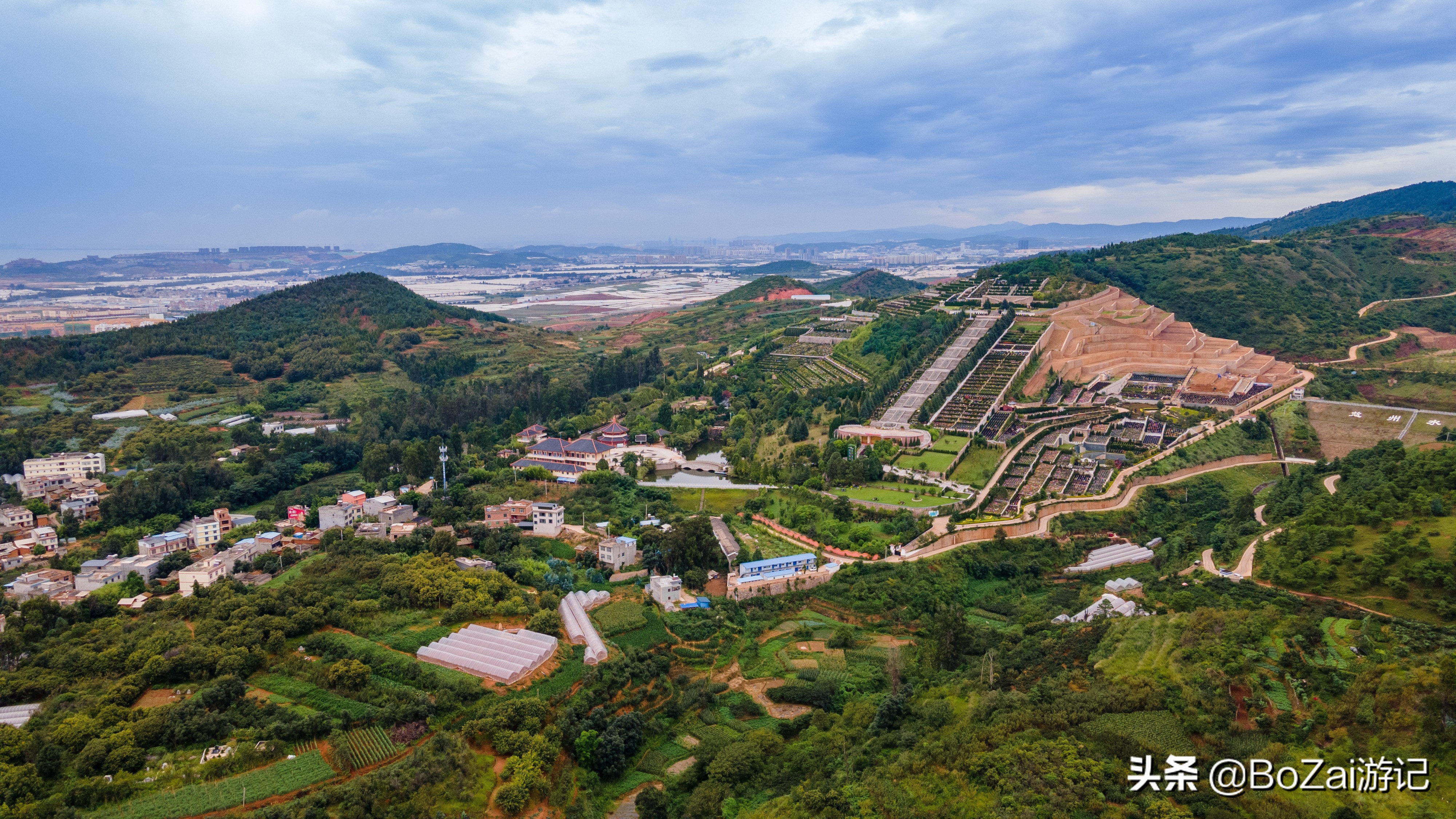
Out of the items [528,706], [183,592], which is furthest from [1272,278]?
[183,592]

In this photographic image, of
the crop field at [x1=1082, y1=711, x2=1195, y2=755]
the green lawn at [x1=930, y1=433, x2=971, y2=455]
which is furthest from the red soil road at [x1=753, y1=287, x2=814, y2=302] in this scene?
the crop field at [x1=1082, y1=711, x2=1195, y2=755]

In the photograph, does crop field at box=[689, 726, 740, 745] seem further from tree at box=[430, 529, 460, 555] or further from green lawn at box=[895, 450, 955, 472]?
green lawn at box=[895, 450, 955, 472]

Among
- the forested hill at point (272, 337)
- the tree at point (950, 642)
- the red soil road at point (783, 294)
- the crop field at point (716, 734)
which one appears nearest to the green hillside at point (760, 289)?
the red soil road at point (783, 294)

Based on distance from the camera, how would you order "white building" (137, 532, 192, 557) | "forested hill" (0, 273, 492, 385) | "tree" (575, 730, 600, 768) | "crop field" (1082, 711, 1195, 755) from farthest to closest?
"forested hill" (0, 273, 492, 385), "white building" (137, 532, 192, 557), "tree" (575, 730, 600, 768), "crop field" (1082, 711, 1195, 755)

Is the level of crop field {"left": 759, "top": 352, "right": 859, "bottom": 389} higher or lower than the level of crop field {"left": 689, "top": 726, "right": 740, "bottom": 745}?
higher

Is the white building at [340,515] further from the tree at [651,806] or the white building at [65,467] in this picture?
the tree at [651,806]

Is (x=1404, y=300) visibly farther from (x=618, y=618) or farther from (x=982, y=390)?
(x=618, y=618)

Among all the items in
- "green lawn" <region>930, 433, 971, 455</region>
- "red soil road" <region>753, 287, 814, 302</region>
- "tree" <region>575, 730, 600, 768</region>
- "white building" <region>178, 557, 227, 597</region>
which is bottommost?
"tree" <region>575, 730, 600, 768</region>

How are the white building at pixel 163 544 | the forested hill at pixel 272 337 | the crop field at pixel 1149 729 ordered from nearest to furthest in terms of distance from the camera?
the crop field at pixel 1149 729, the white building at pixel 163 544, the forested hill at pixel 272 337
